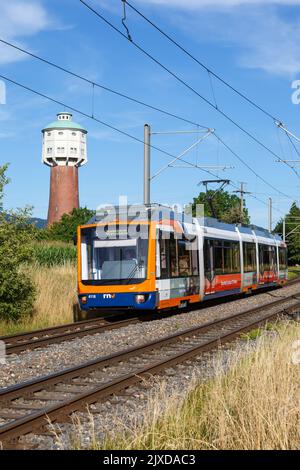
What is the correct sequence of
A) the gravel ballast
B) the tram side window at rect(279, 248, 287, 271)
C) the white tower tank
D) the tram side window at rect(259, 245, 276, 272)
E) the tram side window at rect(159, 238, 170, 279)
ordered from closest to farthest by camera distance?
the gravel ballast → the tram side window at rect(159, 238, 170, 279) → the tram side window at rect(259, 245, 276, 272) → the tram side window at rect(279, 248, 287, 271) → the white tower tank

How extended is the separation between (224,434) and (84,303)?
12174mm

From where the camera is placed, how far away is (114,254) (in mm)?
17062

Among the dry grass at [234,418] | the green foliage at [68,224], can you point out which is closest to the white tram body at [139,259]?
the dry grass at [234,418]

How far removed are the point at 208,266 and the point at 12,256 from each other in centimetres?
732

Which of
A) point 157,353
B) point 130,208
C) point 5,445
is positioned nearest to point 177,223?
point 130,208

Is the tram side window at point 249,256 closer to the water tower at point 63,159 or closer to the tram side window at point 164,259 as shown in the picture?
the tram side window at point 164,259

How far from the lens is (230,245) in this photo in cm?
2361

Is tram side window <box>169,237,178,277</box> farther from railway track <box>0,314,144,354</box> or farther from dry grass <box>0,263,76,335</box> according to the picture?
dry grass <box>0,263,76,335</box>

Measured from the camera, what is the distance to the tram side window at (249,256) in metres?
25.9

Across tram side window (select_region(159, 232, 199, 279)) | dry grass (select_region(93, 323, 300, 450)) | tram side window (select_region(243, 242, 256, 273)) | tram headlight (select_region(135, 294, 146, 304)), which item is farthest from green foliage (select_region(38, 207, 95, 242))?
dry grass (select_region(93, 323, 300, 450))

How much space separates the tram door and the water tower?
6662 centimetres

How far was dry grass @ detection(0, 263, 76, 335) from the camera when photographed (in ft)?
54.2

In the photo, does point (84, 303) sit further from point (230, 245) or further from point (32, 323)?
point (230, 245)

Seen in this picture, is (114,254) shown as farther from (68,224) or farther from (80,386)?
(68,224)
